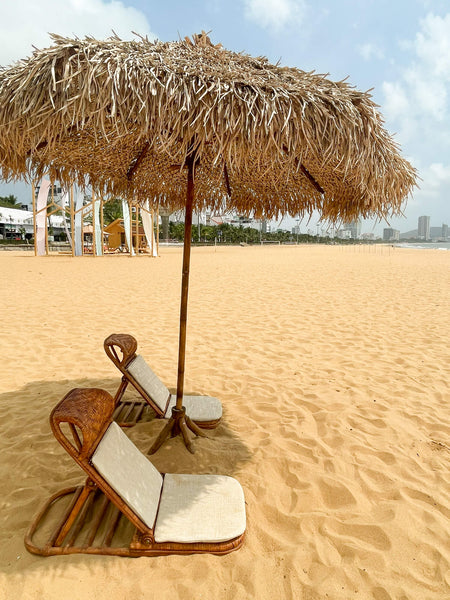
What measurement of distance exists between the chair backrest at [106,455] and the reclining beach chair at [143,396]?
77 centimetres

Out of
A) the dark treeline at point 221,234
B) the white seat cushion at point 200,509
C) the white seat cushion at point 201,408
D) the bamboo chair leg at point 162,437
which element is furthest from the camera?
the dark treeline at point 221,234

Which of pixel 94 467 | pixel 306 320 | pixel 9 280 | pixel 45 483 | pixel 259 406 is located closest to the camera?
pixel 94 467

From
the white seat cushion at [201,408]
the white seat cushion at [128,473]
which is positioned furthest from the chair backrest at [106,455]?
the white seat cushion at [201,408]

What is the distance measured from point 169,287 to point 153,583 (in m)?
9.28

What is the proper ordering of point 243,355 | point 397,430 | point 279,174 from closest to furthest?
point 279,174
point 397,430
point 243,355

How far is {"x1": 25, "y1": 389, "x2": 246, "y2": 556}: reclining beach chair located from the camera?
168 cm

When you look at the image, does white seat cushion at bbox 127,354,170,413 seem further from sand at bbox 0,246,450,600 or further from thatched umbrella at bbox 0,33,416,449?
thatched umbrella at bbox 0,33,416,449

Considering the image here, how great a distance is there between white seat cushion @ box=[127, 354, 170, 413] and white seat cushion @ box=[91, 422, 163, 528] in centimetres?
78

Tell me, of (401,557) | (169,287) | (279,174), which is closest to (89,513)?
(401,557)

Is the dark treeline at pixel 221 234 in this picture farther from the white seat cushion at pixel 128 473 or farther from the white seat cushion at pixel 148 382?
the white seat cushion at pixel 128 473

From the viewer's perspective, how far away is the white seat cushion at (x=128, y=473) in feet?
5.73

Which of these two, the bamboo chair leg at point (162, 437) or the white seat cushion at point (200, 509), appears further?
the bamboo chair leg at point (162, 437)

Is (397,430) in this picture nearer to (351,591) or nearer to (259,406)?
(259,406)

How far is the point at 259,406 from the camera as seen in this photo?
11.5 ft
